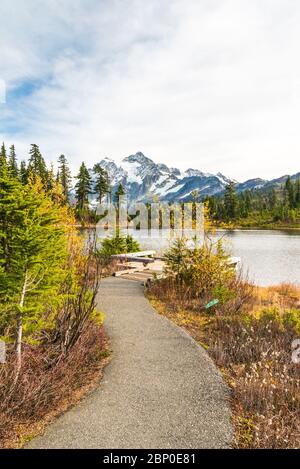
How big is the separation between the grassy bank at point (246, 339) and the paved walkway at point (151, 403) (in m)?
0.34

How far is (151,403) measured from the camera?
192 inches

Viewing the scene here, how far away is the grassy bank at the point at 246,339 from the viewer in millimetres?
4492

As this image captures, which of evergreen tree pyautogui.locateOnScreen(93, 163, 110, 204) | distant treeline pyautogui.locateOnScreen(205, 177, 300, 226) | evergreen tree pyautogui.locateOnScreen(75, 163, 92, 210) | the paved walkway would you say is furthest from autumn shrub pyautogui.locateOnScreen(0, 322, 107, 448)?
distant treeline pyautogui.locateOnScreen(205, 177, 300, 226)

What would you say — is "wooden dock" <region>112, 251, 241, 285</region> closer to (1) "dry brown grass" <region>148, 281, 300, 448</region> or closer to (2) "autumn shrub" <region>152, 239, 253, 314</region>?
(2) "autumn shrub" <region>152, 239, 253, 314</region>

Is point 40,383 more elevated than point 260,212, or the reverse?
point 260,212

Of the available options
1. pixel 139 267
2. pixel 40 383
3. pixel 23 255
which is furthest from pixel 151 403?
pixel 139 267

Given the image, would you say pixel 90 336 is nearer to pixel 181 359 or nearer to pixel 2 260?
pixel 181 359

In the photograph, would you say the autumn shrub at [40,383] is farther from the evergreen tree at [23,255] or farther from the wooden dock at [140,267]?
the wooden dock at [140,267]

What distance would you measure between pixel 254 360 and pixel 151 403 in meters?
2.66

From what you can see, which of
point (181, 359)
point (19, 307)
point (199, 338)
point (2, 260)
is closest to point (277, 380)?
point (181, 359)

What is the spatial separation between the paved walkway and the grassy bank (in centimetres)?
34

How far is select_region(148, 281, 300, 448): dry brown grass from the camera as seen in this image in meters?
4.34

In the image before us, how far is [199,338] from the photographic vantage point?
25.7 feet

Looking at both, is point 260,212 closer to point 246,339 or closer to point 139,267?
point 139,267
